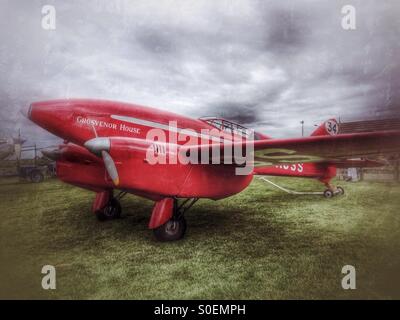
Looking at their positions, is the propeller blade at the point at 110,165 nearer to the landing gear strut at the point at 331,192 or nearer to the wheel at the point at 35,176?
the landing gear strut at the point at 331,192

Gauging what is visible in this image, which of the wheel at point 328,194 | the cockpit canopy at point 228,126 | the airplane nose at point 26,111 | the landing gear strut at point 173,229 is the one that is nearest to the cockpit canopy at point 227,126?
the cockpit canopy at point 228,126

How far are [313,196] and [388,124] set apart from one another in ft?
11.5

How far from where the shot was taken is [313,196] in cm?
579

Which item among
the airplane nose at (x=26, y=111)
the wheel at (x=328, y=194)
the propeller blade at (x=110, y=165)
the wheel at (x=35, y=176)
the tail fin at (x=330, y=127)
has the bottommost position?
the wheel at (x=328, y=194)

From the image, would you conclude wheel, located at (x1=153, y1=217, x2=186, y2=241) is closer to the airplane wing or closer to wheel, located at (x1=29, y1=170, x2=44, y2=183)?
the airplane wing

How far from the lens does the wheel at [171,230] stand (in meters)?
2.85

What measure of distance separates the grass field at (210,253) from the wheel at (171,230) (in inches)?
3.5

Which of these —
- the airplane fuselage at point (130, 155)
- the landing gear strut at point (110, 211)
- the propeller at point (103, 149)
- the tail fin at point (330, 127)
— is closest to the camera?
the propeller at point (103, 149)

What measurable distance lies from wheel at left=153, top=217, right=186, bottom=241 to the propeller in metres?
0.88

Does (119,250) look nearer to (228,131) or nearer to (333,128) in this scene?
(228,131)

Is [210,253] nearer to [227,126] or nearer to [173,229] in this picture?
[173,229]
